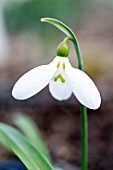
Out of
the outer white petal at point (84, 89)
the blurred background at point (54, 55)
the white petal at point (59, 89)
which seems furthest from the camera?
the blurred background at point (54, 55)

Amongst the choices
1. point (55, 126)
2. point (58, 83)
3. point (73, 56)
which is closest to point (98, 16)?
point (73, 56)

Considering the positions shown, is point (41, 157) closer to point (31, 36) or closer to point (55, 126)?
point (55, 126)

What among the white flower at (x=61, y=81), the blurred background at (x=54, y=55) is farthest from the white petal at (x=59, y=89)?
the blurred background at (x=54, y=55)

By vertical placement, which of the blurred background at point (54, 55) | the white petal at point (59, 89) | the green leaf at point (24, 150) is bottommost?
the green leaf at point (24, 150)

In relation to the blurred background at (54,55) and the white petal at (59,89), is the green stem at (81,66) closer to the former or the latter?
the white petal at (59,89)

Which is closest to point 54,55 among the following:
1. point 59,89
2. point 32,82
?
point 59,89

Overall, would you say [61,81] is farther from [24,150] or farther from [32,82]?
[24,150]
